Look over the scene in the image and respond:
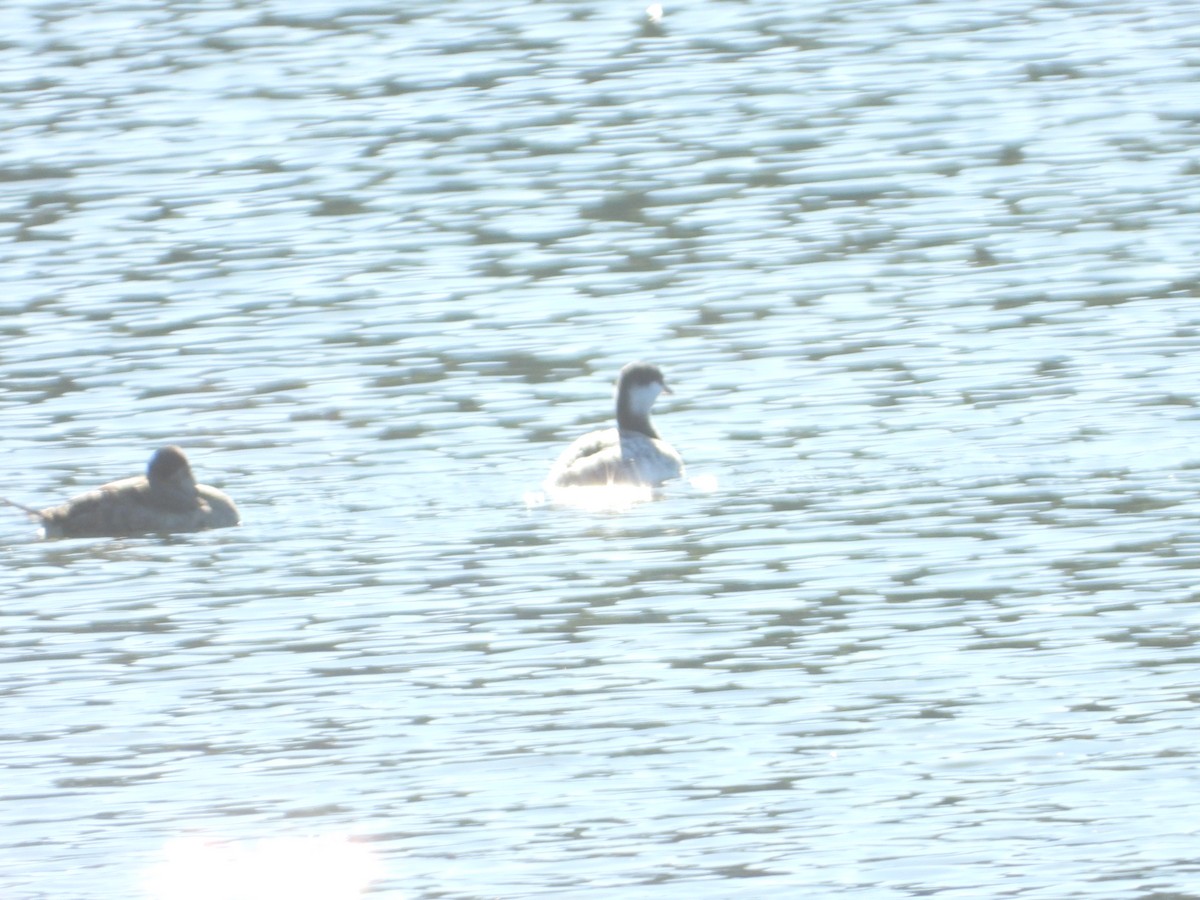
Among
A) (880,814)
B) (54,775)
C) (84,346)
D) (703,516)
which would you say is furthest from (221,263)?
(880,814)

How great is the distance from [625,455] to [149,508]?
3.25 meters

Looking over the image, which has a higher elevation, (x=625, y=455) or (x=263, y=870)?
(x=263, y=870)

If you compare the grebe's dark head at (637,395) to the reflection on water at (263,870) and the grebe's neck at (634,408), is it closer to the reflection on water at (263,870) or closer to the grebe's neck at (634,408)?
the grebe's neck at (634,408)

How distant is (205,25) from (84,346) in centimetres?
1831

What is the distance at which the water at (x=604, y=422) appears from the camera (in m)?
11.9

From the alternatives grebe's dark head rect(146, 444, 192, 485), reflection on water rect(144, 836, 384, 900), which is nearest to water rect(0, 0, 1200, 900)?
reflection on water rect(144, 836, 384, 900)

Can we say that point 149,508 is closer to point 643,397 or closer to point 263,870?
point 643,397

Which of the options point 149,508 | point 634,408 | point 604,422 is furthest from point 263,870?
point 604,422

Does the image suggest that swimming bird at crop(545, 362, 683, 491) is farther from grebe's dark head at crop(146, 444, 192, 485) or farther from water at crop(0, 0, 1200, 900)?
grebe's dark head at crop(146, 444, 192, 485)

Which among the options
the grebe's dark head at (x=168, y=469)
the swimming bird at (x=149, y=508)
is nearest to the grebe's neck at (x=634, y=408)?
the swimming bird at (x=149, y=508)

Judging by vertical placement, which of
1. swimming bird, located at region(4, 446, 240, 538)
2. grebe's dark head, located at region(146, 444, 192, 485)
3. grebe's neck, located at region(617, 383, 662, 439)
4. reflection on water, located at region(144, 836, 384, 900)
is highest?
reflection on water, located at region(144, 836, 384, 900)

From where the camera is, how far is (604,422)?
21188 mm

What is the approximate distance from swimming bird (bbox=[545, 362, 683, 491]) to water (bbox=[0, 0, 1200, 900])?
0.29m

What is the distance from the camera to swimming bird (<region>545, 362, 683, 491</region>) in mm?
18766
